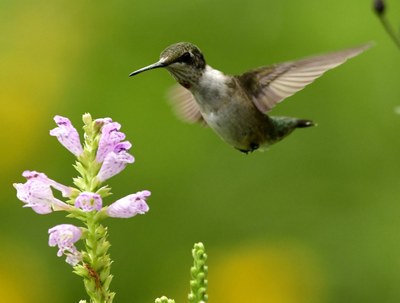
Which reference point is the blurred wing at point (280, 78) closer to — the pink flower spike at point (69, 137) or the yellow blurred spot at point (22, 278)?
the pink flower spike at point (69, 137)

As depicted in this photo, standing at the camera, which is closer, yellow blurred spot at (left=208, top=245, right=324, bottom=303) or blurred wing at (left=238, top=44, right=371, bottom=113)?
blurred wing at (left=238, top=44, right=371, bottom=113)

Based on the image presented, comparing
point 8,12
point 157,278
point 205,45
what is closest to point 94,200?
point 157,278

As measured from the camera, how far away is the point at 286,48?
8695 mm

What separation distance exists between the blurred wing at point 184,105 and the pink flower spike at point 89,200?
7.55 feet

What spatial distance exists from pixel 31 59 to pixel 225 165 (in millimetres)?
2665

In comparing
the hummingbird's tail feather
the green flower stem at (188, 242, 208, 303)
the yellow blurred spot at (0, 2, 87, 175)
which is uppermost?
the yellow blurred spot at (0, 2, 87, 175)

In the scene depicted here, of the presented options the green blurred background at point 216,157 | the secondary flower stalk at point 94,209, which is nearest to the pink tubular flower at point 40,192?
the secondary flower stalk at point 94,209

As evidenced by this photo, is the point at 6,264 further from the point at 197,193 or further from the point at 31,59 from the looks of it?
the point at 31,59

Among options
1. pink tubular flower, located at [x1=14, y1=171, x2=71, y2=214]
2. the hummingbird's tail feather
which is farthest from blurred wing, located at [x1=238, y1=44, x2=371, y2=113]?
pink tubular flower, located at [x1=14, y1=171, x2=71, y2=214]

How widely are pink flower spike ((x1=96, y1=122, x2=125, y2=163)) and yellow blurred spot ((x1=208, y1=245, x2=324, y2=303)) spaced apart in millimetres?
4572

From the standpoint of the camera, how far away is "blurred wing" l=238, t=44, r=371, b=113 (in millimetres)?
4016

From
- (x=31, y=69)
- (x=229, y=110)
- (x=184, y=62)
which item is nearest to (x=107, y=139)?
(x=184, y=62)

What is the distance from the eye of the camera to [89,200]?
2.80 meters

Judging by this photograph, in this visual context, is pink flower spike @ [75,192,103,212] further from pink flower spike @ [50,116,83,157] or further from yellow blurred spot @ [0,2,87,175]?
yellow blurred spot @ [0,2,87,175]
